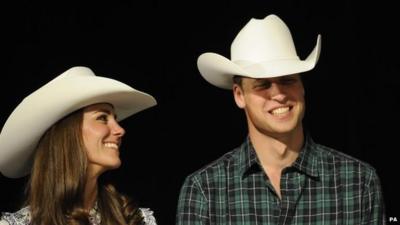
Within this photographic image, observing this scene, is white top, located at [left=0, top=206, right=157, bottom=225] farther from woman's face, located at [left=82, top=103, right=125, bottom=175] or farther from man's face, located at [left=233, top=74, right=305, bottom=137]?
man's face, located at [left=233, top=74, right=305, bottom=137]

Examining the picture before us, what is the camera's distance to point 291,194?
2629 mm

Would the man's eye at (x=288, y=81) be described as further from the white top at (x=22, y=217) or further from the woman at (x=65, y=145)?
the white top at (x=22, y=217)

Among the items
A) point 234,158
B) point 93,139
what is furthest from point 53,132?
point 234,158

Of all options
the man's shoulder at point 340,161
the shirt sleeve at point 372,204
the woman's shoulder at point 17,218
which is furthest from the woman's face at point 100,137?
the shirt sleeve at point 372,204

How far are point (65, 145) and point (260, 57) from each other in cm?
74

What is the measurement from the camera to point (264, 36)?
265 centimetres

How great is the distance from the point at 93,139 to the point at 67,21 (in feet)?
2.52

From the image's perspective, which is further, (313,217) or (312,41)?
(312,41)

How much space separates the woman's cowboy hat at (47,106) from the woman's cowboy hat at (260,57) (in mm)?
328

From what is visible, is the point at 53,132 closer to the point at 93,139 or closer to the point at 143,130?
the point at 93,139

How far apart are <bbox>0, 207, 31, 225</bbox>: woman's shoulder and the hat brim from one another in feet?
2.64

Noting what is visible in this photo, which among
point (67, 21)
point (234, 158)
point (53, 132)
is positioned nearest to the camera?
point (53, 132)

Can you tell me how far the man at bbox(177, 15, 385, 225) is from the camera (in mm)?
2584

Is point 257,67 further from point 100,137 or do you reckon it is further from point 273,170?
point 100,137
